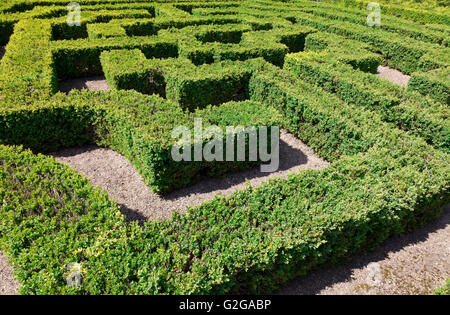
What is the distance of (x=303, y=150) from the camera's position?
37.5ft

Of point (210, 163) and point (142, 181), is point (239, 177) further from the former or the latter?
point (142, 181)

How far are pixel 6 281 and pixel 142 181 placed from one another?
4091 mm

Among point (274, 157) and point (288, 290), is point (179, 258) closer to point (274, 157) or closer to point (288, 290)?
point (288, 290)

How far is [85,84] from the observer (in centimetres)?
1555

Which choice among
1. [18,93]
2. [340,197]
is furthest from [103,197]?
[18,93]

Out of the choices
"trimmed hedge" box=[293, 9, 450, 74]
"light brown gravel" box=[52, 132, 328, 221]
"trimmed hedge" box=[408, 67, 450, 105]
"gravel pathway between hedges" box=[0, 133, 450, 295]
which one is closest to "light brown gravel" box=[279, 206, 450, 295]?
"gravel pathway between hedges" box=[0, 133, 450, 295]

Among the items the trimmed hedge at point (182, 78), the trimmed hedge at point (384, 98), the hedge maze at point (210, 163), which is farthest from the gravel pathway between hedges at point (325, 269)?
the trimmed hedge at point (182, 78)

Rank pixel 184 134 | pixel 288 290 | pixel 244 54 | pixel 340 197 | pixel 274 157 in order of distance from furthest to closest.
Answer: pixel 244 54 → pixel 274 157 → pixel 184 134 → pixel 340 197 → pixel 288 290

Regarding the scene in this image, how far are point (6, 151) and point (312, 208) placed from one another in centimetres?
781

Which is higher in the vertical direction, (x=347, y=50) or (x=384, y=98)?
(x=347, y=50)

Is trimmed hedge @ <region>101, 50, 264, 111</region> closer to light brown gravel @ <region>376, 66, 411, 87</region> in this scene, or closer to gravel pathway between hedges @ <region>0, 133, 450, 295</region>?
gravel pathway between hedges @ <region>0, 133, 450, 295</region>

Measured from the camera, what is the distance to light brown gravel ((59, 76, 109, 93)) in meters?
15.1

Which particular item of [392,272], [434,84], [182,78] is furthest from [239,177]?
[434,84]

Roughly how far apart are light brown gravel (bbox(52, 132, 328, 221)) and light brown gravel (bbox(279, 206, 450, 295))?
3178mm
